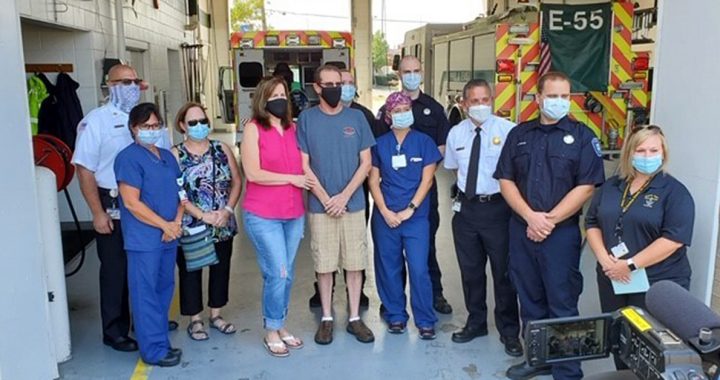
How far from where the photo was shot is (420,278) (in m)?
3.83

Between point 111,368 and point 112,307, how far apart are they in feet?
1.17

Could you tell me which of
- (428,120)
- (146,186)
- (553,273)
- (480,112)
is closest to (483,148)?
(480,112)

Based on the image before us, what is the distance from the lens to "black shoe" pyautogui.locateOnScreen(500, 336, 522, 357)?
3662mm

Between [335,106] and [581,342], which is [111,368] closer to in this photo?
[335,106]

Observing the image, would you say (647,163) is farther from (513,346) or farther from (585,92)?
(585,92)

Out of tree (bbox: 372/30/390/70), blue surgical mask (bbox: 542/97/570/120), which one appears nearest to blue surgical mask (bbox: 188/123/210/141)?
blue surgical mask (bbox: 542/97/570/120)

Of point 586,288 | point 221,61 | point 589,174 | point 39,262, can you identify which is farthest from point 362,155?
point 221,61

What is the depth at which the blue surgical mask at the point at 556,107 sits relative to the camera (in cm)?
311

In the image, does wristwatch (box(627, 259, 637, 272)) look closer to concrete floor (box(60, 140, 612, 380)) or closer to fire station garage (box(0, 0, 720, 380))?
fire station garage (box(0, 0, 720, 380))

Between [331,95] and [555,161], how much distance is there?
4.35 ft

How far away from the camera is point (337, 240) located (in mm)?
3822

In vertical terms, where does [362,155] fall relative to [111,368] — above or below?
above

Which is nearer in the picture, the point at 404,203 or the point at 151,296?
the point at 151,296

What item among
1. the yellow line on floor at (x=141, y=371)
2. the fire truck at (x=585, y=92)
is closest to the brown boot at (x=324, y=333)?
the yellow line on floor at (x=141, y=371)
